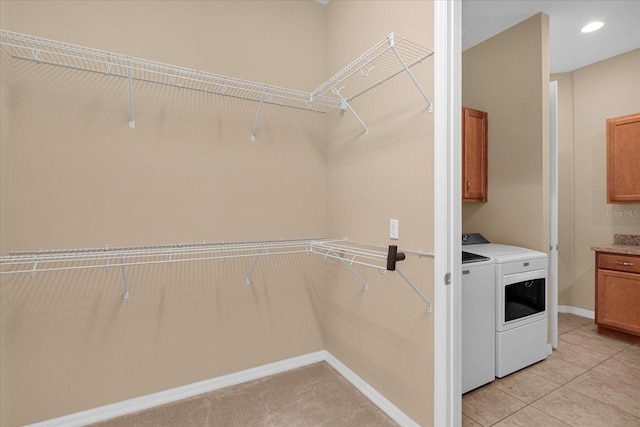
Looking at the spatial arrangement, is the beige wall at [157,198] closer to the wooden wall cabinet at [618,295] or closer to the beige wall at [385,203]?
the beige wall at [385,203]

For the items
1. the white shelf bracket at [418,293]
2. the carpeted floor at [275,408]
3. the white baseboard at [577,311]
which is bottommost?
the carpeted floor at [275,408]

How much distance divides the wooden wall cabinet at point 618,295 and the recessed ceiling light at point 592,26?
2.08m

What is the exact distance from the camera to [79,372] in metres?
1.79

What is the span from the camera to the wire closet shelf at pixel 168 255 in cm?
162

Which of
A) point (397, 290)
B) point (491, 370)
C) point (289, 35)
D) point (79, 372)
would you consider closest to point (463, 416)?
point (491, 370)

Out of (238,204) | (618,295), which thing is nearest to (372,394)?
(238,204)

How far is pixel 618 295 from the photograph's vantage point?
295cm

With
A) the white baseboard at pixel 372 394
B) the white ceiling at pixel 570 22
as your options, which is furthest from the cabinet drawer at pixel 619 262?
→ the white baseboard at pixel 372 394

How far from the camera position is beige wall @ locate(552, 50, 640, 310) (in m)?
3.29

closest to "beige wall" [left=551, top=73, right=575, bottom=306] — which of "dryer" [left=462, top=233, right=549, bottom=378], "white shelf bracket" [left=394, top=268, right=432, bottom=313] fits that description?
"dryer" [left=462, top=233, right=549, bottom=378]

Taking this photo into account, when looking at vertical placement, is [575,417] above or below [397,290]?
below

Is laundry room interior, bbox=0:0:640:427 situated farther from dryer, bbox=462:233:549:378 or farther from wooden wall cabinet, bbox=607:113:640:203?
wooden wall cabinet, bbox=607:113:640:203

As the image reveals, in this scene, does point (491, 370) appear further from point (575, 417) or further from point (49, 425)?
point (49, 425)

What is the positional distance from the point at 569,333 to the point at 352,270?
257cm
